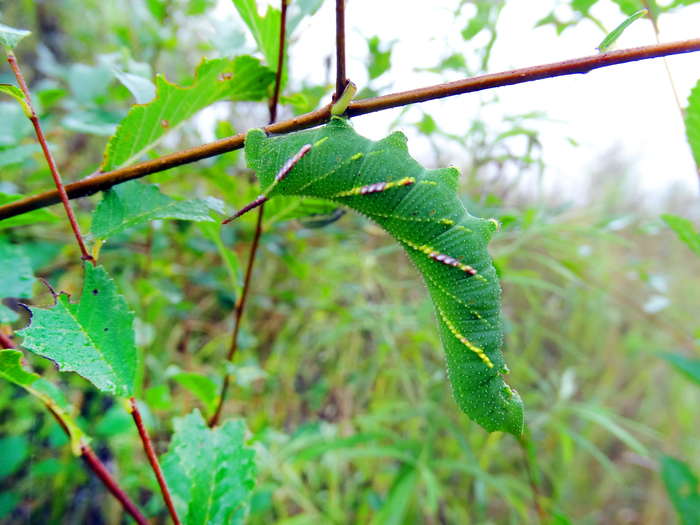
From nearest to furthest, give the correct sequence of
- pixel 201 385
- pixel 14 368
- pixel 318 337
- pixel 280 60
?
pixel 14 368
pixel 280 60
pixel 201 385
pixel 318 337

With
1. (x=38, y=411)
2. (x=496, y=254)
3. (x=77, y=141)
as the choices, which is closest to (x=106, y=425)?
(x=38, y=411)

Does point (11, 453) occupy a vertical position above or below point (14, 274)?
below

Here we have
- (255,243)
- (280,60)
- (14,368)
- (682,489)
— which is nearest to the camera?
(14,368)

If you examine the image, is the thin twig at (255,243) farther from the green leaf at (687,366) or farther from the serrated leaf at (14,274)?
the green leaf at (687,366)

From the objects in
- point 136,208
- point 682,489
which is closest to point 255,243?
point 136,208

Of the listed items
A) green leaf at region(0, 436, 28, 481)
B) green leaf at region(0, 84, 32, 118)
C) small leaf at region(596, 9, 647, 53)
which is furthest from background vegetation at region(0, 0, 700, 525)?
small leaf at region(596, 9, 647, 53)

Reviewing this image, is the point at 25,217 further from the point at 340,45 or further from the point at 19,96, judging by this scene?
the point at 340,45

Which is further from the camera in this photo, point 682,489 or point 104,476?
point 682,489

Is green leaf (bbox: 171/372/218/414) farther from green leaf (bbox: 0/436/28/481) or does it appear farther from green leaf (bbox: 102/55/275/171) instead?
green leaf (bbox: 0/436/28/481)

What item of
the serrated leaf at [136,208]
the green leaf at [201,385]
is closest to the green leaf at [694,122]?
the serrated leaf at [136,208]
